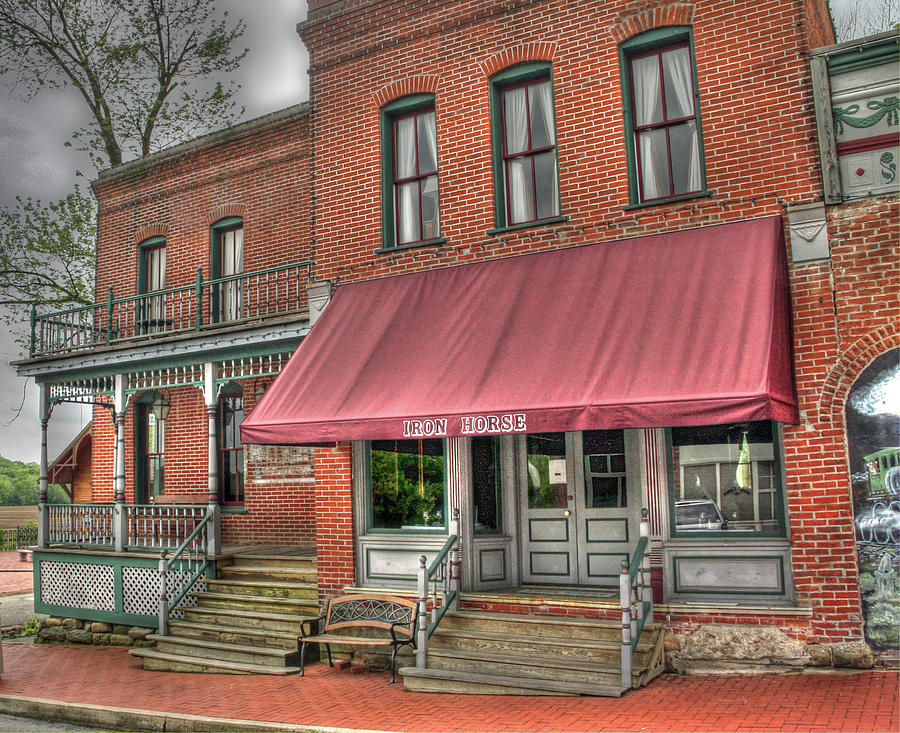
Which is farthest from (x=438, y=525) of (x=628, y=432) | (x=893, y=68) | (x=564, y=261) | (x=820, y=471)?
(x=893, y=68)

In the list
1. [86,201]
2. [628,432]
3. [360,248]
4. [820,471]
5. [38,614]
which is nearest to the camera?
[820,471]

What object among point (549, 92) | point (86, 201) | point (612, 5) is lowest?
point (549, 92)

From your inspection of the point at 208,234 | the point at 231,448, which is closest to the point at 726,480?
the point at 231,448

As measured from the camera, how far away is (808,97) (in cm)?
912

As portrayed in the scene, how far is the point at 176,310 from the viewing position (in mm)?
17094

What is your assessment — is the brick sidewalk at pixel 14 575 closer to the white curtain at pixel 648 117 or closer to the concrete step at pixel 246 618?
the concrete step at pixel 246 618

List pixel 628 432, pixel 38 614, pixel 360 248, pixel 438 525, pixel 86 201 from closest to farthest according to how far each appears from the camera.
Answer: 1. pixel 628 432
2. pixel 438 525
3. pixel 360 248
4. pixel 38 614
5. pixel 86 201

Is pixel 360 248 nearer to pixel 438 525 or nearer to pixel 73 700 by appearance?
pixel 438 525

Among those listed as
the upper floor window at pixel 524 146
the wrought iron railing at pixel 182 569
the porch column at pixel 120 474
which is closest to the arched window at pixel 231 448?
the porch column at pixel 120 474

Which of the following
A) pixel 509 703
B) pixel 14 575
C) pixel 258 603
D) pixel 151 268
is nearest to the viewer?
pixel 509 703

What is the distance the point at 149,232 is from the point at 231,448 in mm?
5145

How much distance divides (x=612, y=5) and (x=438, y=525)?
6762 mm

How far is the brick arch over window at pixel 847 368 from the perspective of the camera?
8617 millimetres

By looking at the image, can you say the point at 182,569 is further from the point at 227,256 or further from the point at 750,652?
the point at 750,652
